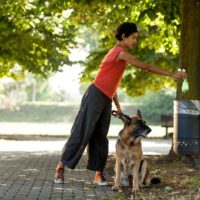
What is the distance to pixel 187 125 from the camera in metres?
12.1

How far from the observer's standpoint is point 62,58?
2747cm

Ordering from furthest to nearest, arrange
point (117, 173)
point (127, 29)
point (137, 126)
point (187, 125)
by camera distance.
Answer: point (187, 125) < point (127, 29) < point (117, 173) < point (137, 126)

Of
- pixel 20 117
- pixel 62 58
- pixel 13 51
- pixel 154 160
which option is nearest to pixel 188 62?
pixel 154 160

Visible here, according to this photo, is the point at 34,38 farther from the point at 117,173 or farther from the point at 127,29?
the point at 117,173

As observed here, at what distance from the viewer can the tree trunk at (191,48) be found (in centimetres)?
1238

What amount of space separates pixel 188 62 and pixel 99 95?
4.32 meters

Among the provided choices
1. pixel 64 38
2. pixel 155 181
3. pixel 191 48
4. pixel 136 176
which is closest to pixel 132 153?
pixel 136 176

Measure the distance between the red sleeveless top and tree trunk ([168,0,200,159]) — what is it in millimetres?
4150

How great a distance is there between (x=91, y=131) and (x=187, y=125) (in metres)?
3.96

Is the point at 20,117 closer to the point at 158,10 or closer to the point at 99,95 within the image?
the point at 158,10

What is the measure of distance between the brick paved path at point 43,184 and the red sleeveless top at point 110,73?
1.48 m

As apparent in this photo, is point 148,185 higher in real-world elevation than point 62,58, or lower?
lower

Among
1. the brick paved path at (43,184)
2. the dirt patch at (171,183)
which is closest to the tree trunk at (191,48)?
the dirt patch at (171,183)

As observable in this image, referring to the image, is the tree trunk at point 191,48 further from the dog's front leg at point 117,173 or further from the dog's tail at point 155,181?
the dog's front leg at point 117,173
